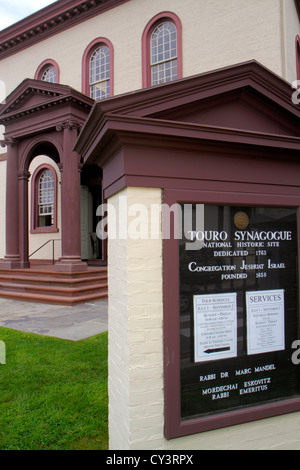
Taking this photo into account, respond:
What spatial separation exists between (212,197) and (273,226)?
565 millimetres

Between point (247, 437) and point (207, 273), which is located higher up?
point (207, 273)

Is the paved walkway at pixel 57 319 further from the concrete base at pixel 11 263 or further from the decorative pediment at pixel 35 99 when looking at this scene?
the decorative pediment at pixel 35 99

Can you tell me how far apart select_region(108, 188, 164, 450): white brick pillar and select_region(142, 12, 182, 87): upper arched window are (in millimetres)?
10216

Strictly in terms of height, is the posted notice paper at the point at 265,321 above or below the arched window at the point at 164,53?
below

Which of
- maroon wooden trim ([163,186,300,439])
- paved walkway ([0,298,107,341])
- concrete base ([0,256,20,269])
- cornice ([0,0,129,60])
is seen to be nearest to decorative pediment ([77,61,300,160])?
maroon wooden trim ([163,186,300,439])

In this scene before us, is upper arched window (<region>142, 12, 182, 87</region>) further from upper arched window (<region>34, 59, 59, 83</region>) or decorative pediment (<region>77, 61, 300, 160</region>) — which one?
decorative pediment (<region>77, 61, 300, 160</region>)

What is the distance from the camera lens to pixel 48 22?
13.9 m

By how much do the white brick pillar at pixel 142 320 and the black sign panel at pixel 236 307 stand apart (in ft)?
0.59

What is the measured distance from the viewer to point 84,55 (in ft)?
43.2

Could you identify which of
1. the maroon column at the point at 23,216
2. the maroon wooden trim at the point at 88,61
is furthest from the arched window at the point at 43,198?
the maroon wooden trim at the point at 88,61

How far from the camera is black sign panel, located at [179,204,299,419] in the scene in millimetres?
2221

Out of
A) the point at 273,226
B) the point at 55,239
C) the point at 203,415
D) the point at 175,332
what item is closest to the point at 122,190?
the point at 175,332

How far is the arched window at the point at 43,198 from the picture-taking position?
1438 cm
